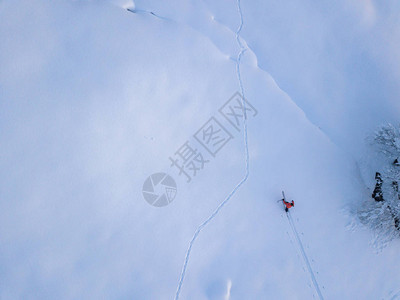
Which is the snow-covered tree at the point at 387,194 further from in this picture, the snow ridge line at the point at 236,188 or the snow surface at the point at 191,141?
the snow ridge line at the point at 236,188

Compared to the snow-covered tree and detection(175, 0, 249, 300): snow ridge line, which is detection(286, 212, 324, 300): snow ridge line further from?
the snow-covered tree

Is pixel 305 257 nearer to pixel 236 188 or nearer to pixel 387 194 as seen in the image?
pixel 236 188

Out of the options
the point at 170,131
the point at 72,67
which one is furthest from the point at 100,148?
the point at 72,67

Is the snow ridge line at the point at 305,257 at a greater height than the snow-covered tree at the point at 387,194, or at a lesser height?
lesser

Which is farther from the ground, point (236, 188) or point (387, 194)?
point (387, 194)

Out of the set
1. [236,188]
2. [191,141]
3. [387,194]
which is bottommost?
[236,188]

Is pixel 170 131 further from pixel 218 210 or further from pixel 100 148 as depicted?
pixel 218 210

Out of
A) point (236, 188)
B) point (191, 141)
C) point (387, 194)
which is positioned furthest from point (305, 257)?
point (191, 141)

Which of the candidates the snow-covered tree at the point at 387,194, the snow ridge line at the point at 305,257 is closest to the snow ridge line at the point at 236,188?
the snow ridge line at the point at 305,257
